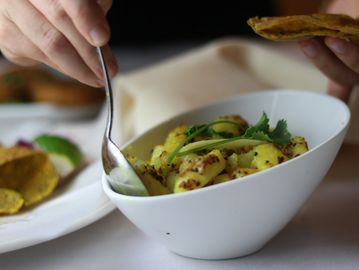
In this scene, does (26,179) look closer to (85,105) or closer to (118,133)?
(118,133)

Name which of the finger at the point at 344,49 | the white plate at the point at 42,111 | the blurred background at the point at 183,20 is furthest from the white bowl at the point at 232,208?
the blurred background at the point at 183,20

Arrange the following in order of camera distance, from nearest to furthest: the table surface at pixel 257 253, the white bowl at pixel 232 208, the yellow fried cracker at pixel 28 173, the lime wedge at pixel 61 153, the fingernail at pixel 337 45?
the white bowl at pixel 232 208, the table surface at pixel 257 253, the fingernail at pixel 337 45, the yellow fried cracker at pixel 28 173, the lime wedge at pixel 61 153

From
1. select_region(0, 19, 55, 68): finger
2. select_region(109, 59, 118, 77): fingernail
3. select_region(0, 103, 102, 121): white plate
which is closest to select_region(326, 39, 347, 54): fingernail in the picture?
select_region(109, 59, 118, 77): fingernail

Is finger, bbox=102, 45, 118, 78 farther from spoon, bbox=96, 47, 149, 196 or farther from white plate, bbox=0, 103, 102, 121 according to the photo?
white plate, bbox=0, 103, 102, 121

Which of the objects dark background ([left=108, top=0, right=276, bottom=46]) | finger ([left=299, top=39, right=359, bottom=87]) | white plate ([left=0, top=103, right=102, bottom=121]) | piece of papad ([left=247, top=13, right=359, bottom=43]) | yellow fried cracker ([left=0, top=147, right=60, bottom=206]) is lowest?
dark background ([left=108, top=0, right=276, bottom=46])

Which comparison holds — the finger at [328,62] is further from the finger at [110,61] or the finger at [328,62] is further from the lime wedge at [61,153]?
the lime wedge at [61,153]

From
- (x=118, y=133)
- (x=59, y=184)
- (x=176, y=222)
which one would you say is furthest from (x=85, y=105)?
(x=176, y=222)
